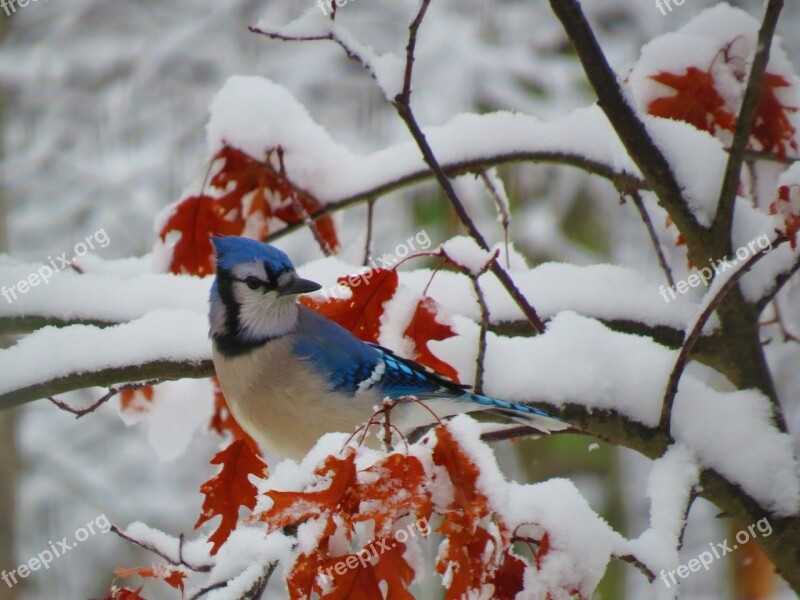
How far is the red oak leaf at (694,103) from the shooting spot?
5.97 feet

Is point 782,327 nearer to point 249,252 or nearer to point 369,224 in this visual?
point 369,224

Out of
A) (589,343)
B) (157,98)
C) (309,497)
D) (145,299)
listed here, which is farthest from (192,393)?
(157,98)

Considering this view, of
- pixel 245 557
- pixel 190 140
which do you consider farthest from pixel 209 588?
pixel 190 140

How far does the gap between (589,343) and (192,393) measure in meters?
1.11

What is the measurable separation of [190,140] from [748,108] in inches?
203

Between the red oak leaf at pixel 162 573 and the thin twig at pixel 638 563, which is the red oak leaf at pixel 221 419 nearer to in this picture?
the red oak leaf at pixel 162 573

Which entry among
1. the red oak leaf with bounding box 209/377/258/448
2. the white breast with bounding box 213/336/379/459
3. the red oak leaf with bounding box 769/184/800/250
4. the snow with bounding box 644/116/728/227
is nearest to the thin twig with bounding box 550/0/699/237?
the snow with bounding box 644/116/728/227

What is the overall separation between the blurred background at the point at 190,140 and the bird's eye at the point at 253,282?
3.58 metres

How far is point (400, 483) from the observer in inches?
39.1

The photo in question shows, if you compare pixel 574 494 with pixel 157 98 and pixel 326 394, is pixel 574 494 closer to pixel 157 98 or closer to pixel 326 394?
pixel 326 394

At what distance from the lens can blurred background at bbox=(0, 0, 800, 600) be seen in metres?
5.62

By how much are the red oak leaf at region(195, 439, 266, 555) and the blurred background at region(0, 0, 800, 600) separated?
13.2ft

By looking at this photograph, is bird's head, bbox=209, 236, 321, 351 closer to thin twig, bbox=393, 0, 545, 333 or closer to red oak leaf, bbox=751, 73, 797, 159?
thin twig, bbox=393, 0, 545, 333

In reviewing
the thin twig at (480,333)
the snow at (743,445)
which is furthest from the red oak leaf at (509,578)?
the snow at (743,445)
